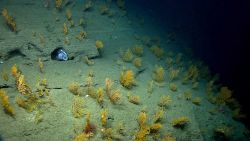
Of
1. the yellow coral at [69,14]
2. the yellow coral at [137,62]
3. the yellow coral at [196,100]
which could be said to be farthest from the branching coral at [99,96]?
the yellow coral at [69,14]

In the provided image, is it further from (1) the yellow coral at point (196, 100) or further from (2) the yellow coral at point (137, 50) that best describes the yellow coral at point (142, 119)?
(2) the yellow coral at point (137, 50)

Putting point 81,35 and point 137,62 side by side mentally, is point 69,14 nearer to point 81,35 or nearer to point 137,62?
point 81,35

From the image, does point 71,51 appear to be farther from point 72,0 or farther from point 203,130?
point 203,130

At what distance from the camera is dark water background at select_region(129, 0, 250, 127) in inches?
620

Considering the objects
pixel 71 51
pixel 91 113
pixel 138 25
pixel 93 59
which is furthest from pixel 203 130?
pixel 138 25

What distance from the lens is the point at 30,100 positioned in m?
7.84

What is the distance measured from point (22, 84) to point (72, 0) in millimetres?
7082

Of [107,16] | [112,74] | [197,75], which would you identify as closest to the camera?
[112,74]

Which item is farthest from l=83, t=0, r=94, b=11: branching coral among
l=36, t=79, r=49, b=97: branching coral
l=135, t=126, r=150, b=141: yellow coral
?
l=135, t=126, r=150, b=141: yellow coral

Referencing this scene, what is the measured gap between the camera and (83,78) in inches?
384

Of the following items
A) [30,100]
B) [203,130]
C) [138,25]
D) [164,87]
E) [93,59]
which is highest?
[138,25]

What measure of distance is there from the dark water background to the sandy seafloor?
3.41 m

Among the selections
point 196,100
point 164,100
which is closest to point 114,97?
point 164,100

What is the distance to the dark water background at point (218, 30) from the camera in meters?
15.8
